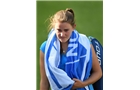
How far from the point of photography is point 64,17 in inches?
102

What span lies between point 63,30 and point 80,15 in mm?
232

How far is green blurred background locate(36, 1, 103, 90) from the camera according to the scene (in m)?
2.74

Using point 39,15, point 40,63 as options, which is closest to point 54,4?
point 39,15

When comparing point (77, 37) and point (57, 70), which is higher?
point (77, 37)

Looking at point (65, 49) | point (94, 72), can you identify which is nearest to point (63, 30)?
point (65, 49)

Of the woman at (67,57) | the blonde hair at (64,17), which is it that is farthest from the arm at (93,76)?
the blonde hair at (64,17)

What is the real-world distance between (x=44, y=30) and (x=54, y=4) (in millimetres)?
234

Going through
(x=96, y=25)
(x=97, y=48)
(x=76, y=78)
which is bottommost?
(x=76, y=78)

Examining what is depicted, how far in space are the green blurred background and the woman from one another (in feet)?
0.24

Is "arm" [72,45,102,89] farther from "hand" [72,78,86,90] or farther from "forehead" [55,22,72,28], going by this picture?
"forehead" [55,22,72,28]

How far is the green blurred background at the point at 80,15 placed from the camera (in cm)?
274

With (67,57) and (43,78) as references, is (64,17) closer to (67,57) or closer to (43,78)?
(67,57)

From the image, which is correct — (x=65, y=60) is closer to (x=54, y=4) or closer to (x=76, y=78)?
(x=76, y=78)
